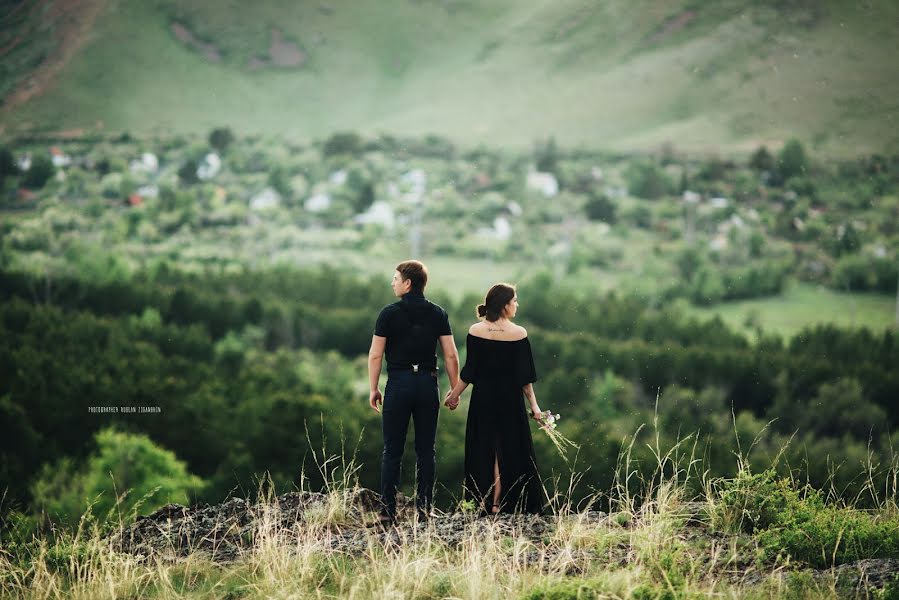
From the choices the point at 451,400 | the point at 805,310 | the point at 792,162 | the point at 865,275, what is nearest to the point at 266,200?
the point at 792,162

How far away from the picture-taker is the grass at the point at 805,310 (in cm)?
9000

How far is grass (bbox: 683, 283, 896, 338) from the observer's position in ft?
295

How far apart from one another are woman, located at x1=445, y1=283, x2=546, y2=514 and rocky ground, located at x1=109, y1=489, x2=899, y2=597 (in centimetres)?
24

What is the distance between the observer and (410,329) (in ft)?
24.1

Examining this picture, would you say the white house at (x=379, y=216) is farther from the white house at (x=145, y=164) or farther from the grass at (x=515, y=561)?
the grass at (x=515, y=561)

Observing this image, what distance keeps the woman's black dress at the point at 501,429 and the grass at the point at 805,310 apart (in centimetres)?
8173

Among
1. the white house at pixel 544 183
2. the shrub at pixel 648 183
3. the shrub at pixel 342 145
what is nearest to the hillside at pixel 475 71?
the shrub at pixel 342 145

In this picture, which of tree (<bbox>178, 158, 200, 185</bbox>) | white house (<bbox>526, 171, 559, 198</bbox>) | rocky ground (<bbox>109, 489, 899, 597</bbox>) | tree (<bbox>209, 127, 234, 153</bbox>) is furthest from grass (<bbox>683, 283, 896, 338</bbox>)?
rocky ground (<bbox>109, 489, 899, 597</bbox>)

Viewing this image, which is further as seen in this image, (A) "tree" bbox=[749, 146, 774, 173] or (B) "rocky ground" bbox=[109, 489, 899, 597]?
(A) "tree" bbox=[749, 146, 774, 173]

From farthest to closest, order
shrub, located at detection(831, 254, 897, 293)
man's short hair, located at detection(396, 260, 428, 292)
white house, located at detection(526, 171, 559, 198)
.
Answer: white house, located at detection(526, 171, 559, 198) → shrub, located at detection(831, 254, 897, 293) → man's short hair, located at detection(396, 260, 428, 292)

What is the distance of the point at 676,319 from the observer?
289ft

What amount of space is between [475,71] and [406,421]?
159461mm

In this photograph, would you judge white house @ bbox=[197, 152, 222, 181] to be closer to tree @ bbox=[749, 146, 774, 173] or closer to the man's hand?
tree @ bbox=[749, 146, 774, 173]

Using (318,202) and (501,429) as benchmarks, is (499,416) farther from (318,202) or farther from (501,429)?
(318,202)
